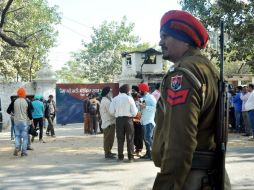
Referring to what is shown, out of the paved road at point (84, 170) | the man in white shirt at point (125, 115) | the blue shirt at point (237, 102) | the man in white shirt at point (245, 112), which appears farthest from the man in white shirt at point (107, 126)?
the blue shirt at point (237, 102)

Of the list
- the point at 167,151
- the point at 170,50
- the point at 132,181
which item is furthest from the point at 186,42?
the point at 132,181

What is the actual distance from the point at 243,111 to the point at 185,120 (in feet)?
42.3

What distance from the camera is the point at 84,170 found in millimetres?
8930

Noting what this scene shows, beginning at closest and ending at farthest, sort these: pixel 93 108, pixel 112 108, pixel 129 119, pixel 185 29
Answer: pixel 185 29 → pixel 129 119 → pixel 112 108 → pixel 93 108

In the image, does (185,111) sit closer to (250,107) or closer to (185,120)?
(185,120)

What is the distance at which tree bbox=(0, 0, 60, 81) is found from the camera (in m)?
24.1

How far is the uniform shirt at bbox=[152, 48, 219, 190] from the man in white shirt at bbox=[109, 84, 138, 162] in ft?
24.4

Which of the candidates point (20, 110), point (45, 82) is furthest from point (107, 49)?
point (20, 110)

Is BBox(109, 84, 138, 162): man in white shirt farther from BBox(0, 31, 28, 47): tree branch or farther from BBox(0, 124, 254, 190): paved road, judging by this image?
BBox(0, 31, 28, 47): tree branch

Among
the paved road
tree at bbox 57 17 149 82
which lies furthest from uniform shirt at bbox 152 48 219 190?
tree at bbox 57 17 149 82

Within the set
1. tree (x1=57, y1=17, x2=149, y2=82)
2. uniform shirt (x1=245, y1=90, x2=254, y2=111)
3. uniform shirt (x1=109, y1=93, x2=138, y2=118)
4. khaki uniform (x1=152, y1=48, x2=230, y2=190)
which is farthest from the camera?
tree (x1=57, y1=17, x2=149, y2=82)

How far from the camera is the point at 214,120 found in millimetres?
2393

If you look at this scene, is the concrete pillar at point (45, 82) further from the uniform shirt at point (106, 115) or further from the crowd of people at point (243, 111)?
the uniform shirt at point (106, 115)

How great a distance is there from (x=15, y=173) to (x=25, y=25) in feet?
82.3
